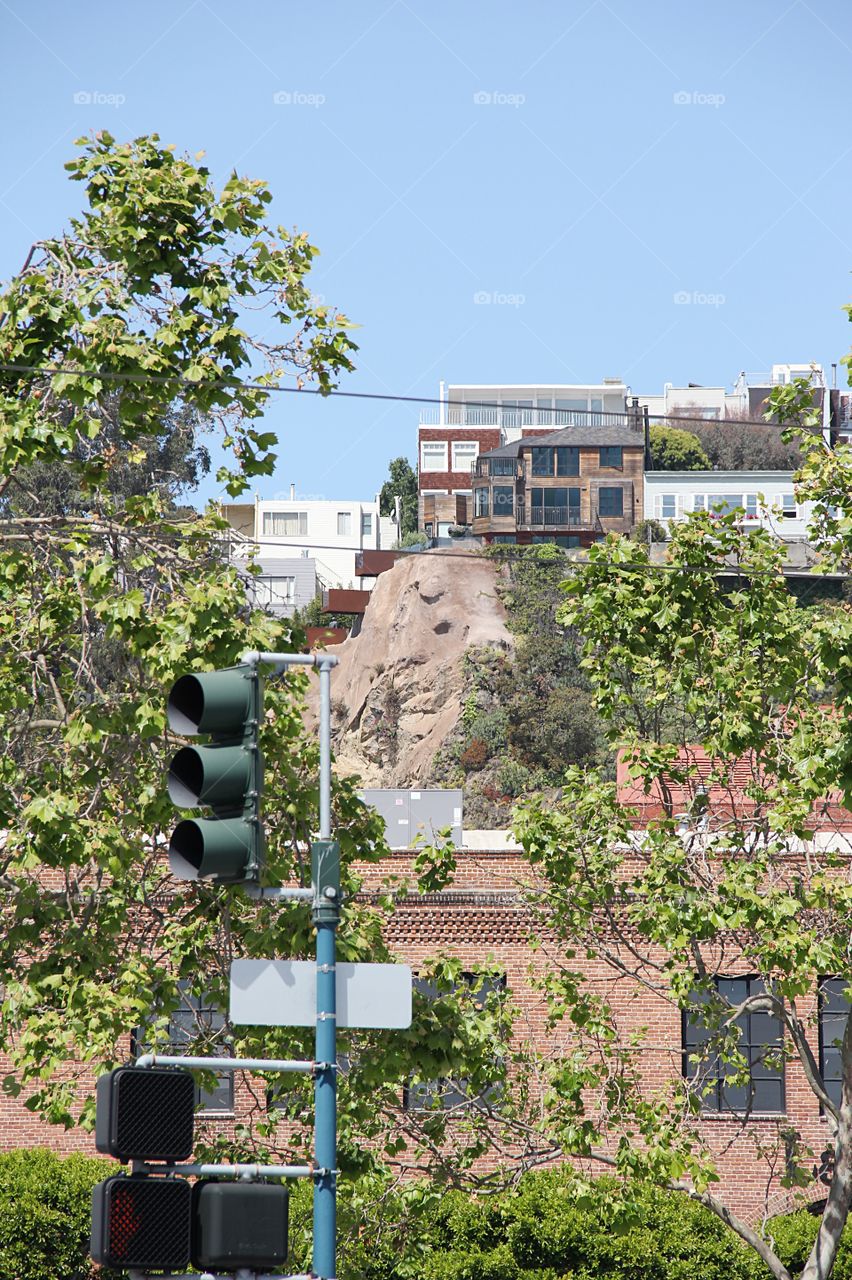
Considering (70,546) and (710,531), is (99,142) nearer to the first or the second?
(70,546)

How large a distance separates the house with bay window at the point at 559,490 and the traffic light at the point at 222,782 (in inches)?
3318

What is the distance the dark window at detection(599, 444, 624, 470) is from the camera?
3730 inches

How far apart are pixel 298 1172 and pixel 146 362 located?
22.0 ft

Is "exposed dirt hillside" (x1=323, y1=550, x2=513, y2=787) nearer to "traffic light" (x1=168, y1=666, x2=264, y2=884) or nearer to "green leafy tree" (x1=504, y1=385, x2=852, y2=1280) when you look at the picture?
"green leafy tree" (x1=504, y1=385, x2=852, y2=1280)

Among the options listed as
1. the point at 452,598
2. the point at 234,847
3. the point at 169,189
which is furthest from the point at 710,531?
the point at 452,598

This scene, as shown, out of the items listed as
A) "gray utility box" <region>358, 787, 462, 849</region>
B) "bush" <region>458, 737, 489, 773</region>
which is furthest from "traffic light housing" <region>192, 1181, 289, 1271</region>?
"bush" <region>458, 737, 489, 773</region>

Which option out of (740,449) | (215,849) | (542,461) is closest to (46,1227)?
(215,849)

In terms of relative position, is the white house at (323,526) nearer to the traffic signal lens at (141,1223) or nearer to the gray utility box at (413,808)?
the gray utility box at (413,808)

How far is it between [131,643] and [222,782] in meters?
4.89

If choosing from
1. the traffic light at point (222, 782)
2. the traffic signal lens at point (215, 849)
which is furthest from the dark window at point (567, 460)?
the traffic signal lens at point (215, 849)

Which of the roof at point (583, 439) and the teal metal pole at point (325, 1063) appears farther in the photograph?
the roof at point (583, 439)

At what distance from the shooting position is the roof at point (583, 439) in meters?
93.9

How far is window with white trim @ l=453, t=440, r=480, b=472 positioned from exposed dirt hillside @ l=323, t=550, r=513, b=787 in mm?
30192

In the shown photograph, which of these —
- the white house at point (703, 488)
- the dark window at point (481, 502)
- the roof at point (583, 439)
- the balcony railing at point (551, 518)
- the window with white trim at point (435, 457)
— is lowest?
the balcony railing at point (551, 518)
